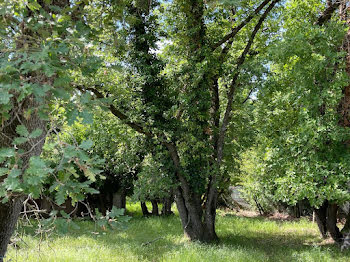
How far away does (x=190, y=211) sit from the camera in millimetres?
9977

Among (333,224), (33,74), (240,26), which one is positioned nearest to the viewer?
(33,74)

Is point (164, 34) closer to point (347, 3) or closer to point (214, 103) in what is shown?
point (214, 103)

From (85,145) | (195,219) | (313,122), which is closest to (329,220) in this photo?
(195,219)

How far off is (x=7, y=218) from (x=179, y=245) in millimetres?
7114

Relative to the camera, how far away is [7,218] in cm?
280

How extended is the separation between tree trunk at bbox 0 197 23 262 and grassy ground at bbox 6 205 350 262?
98 cm

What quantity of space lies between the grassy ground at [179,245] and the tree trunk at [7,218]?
38.6 inches

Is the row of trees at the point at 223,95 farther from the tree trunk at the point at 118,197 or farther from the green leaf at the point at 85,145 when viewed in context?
the tree trunk at the point at 118,197

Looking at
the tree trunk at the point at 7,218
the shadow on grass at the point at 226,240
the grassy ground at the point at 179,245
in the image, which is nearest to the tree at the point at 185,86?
the shadow on grass at the point at 226,240

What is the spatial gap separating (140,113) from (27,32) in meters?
6.54

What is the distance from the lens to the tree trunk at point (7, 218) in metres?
2.78

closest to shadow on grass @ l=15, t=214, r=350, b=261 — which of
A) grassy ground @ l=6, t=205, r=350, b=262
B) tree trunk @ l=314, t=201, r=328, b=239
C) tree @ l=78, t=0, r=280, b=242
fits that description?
grassy ground @ l=6, t=205, r=350, b=262

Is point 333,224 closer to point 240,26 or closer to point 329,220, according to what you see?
point 329,220

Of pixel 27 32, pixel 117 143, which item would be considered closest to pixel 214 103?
pixel 117 143
